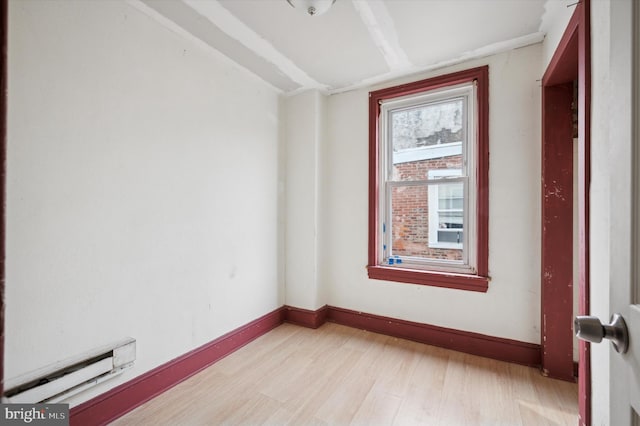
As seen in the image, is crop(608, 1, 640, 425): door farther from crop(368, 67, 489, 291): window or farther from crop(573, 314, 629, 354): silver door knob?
crop(368, 67, 489, 291): window

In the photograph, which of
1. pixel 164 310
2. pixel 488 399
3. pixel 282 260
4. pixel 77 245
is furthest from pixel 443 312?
pixel 77 245

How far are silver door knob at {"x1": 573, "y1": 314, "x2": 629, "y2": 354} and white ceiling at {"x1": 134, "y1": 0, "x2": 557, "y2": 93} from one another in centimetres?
191

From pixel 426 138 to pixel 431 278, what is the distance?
1.34m

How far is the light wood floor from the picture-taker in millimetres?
1680

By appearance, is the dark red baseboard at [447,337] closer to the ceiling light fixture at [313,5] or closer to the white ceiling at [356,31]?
the white ceiling at [356,31]

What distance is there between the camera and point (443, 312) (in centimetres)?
254

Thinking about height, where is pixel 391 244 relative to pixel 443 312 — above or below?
above

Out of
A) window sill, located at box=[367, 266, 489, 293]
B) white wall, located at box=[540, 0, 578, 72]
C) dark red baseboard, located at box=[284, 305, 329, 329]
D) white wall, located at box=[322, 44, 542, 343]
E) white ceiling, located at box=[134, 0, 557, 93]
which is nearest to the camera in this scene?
white wall, located at box=[540, 0, 578, 72]

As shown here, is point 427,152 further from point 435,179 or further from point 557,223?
point 557,223

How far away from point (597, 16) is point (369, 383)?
2.39 m

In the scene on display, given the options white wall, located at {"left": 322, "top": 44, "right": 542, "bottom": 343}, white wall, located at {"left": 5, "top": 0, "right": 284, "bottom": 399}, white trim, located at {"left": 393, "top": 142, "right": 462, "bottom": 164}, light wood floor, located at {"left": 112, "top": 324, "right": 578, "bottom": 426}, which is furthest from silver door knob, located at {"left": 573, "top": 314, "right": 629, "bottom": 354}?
white trim, located at {"left": 393, "top": 142, "right": 462, "bottom": 164}

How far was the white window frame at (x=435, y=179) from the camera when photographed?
8.25 ft

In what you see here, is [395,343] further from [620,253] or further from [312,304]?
[620,253]

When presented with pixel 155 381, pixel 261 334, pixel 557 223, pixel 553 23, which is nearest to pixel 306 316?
pixel 261 334
